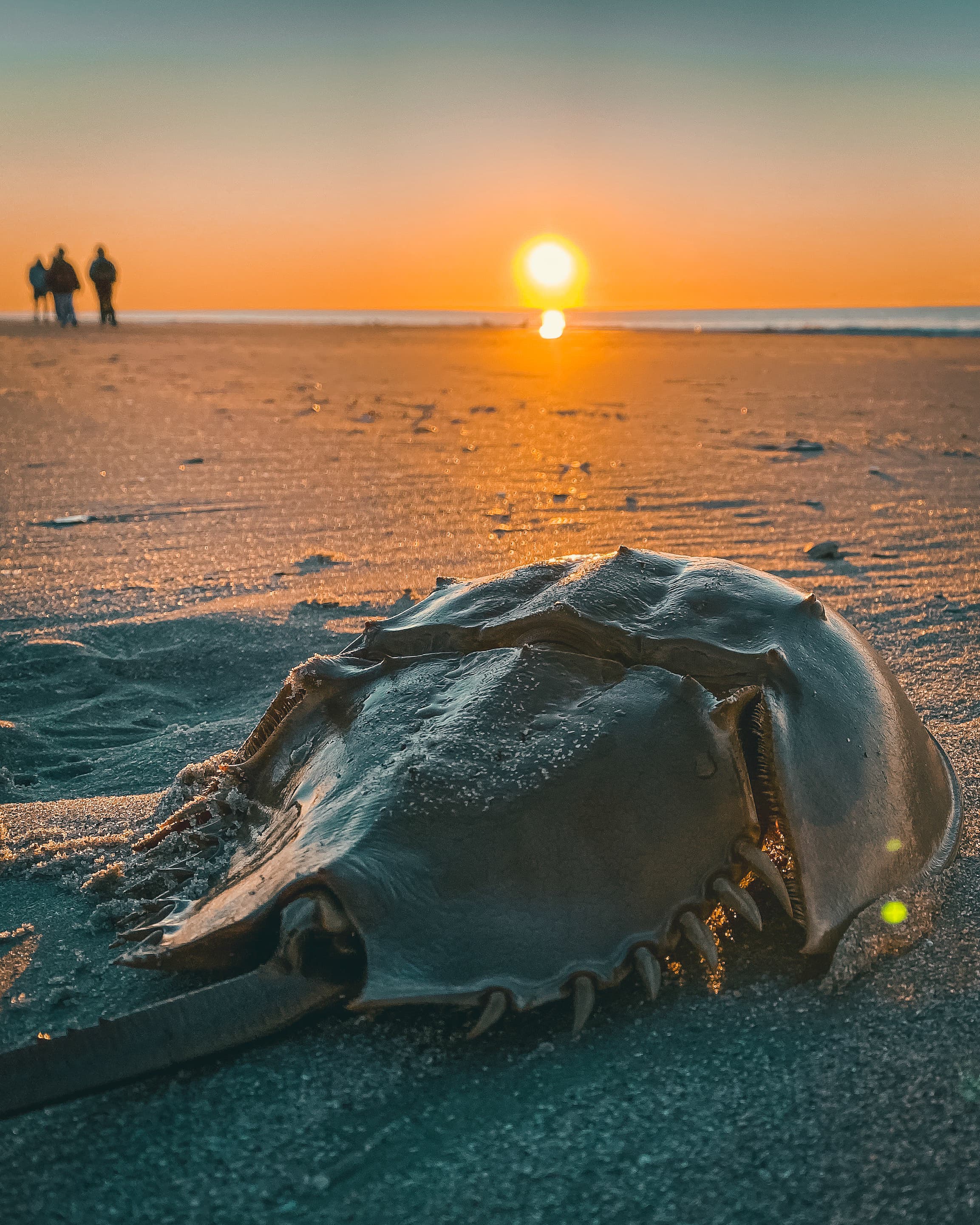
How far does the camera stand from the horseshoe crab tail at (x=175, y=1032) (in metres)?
1.30

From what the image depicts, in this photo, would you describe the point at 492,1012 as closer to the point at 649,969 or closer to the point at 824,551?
the point at 649,969

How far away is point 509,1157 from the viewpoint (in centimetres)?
131

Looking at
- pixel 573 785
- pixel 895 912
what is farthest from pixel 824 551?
pixel 573 785

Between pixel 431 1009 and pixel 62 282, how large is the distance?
22.2 metres

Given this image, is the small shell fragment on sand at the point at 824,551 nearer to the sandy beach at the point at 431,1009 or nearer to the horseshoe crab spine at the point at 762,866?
the sandy beach at the point at 431,1009

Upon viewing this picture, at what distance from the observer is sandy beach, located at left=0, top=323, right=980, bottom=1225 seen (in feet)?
4.21

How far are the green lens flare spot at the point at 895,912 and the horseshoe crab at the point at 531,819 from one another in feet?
0.14

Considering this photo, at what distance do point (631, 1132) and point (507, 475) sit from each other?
558 centimetres

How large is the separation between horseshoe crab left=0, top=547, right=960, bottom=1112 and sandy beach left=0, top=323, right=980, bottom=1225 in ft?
0.34

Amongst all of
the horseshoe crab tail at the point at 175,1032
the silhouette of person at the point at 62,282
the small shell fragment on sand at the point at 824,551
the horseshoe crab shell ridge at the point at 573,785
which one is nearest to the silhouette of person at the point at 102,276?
the silhouette of person at the point at 62,282

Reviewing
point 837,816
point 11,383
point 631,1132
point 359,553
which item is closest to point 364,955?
point 631,1132

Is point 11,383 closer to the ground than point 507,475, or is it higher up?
higher up

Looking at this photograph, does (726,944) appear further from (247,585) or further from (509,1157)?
(247,585)

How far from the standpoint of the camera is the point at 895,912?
1.69 m
